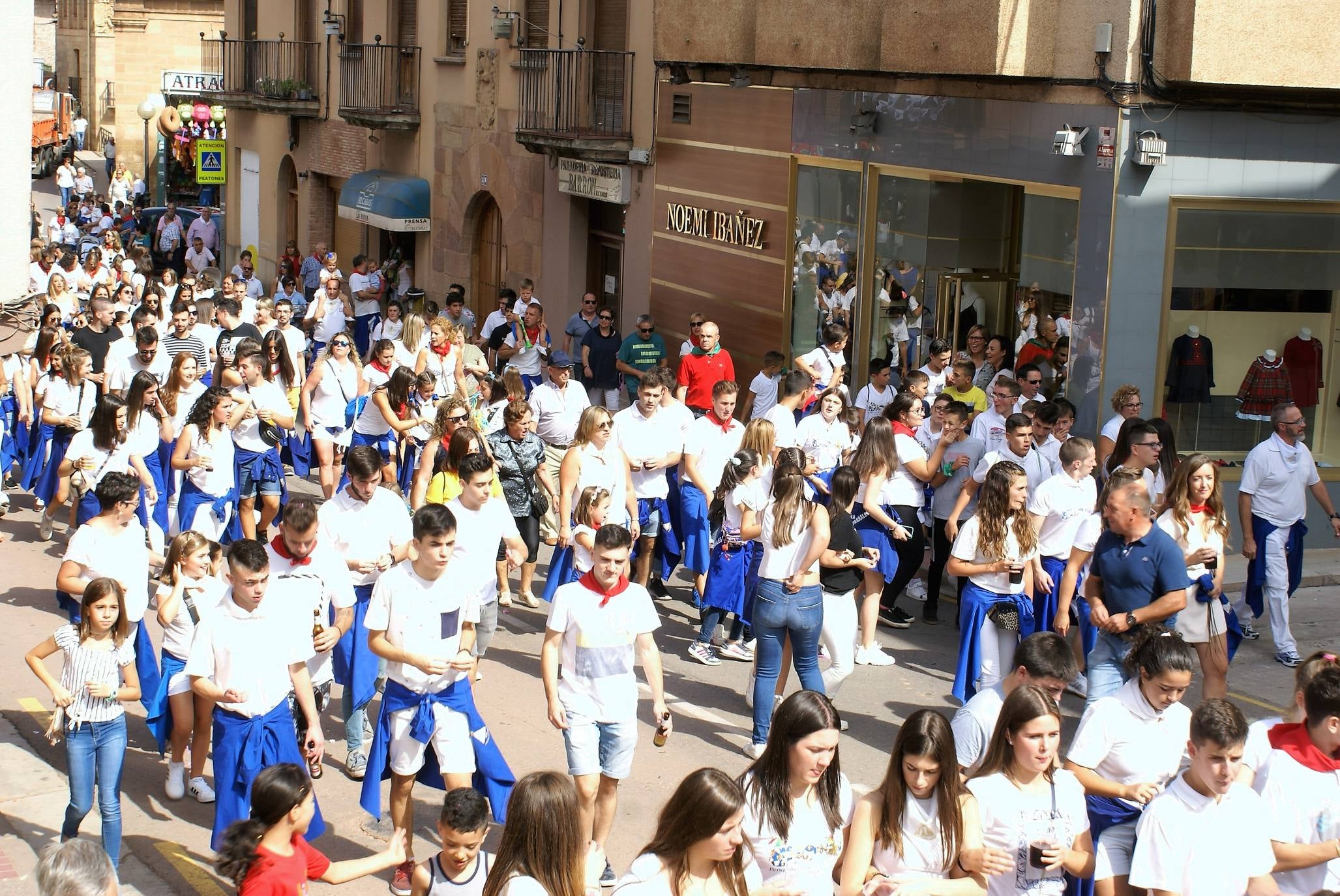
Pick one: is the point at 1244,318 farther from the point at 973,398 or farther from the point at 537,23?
the point at 537,23

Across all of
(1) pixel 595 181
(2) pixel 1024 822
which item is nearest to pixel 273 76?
(1) pixel 595 181

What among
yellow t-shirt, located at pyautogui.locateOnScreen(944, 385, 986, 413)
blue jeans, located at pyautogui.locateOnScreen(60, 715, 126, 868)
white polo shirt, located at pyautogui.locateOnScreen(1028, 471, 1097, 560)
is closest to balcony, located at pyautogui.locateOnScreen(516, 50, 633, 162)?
yellow t-shirt, located at pyautogui.locateOnScreen(944, 385, 986, 413)

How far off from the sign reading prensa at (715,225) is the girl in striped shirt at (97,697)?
1221 cm

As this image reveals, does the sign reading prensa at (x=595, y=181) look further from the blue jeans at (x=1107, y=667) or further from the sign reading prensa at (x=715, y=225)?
the blue jeans at (x=1107, y=667)

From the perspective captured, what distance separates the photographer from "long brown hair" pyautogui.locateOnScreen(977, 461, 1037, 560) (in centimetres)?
871

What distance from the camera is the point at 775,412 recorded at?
11852mm

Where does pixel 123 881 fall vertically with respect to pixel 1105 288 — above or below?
below

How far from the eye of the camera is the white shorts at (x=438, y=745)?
23.2 ft

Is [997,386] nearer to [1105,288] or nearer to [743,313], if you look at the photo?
[1105,288]

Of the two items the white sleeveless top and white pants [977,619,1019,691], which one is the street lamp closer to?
white pants [977,619,1019,691]

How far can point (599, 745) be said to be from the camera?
23.7 feet

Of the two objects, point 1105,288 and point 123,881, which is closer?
point 123,881

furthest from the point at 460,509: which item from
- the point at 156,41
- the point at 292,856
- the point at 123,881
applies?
the point at 156,41

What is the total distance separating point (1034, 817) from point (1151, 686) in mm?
948
